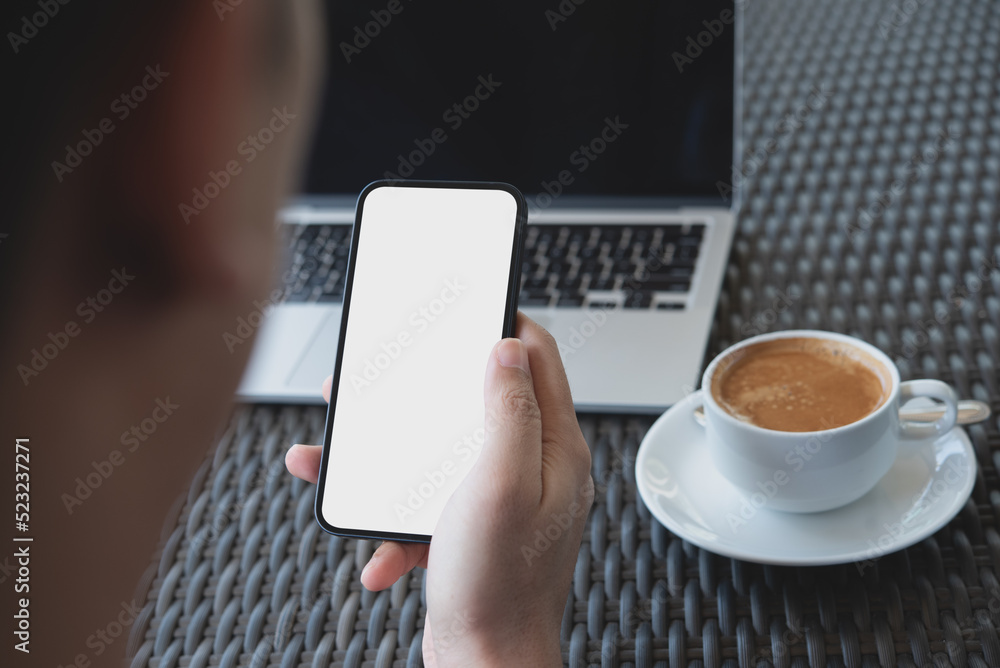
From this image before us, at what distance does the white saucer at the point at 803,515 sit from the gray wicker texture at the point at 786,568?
1 centimetres

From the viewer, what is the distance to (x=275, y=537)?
0.45 meters

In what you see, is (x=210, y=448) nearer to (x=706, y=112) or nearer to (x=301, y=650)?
(x=301, y=650)

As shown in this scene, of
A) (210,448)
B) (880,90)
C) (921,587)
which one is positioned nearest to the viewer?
(921,587)

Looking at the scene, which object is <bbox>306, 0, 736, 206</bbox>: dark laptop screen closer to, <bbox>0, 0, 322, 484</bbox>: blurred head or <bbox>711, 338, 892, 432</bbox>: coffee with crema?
<bbox>0, 0, 322, 484</bbox>: blurred head

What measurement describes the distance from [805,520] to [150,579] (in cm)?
37

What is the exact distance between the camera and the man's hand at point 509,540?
0.31 metres

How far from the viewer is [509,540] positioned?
1.01ft

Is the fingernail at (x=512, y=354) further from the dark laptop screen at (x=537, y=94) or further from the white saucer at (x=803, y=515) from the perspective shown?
the dark laptop screen at (x=537, y=94)

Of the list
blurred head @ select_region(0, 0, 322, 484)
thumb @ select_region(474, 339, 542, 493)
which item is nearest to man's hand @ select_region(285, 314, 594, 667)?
thumb @ select_region(474, 339, 542, 493)

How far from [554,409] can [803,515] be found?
0.53 feet

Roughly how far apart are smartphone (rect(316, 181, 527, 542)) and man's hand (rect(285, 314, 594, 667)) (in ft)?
0.13

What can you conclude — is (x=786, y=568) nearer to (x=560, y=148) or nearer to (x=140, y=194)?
(x=560, y=148)

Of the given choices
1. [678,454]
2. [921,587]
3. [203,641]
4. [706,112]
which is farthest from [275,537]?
[706,112]

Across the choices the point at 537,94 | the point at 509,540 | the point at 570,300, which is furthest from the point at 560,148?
the point at 509,540
